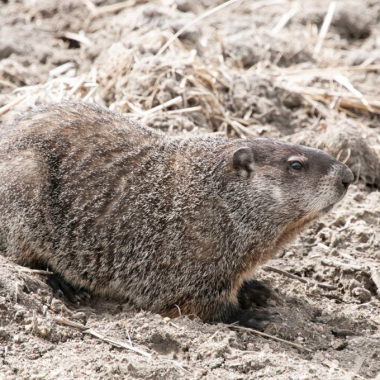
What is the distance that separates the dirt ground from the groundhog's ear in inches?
44.2

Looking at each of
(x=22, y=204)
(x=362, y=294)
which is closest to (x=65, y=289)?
(x=22, y=204)

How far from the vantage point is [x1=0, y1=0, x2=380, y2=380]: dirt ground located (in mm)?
4355

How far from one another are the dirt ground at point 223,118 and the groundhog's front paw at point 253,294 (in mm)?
141

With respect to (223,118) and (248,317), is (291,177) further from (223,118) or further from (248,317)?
(223,118)

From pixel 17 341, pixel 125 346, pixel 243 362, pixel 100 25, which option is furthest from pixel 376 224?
pixel 100 25

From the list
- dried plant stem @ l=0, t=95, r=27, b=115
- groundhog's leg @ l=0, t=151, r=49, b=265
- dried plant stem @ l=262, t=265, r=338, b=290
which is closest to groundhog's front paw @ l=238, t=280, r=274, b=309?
dried plant stem @ l=262, t=265, r=338, b=290

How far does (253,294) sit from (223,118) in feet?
8.44

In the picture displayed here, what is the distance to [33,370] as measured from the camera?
13.2ft

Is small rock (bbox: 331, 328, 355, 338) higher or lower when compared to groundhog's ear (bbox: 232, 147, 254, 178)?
lower

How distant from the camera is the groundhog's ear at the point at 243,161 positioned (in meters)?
5.09

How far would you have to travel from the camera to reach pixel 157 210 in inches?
203

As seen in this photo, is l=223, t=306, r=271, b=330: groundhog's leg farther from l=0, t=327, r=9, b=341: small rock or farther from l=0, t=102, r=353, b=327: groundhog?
l=0, t=327, r=9, b=341: small rock

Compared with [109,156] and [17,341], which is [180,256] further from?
[17,341]

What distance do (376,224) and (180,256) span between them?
93.7 inches
